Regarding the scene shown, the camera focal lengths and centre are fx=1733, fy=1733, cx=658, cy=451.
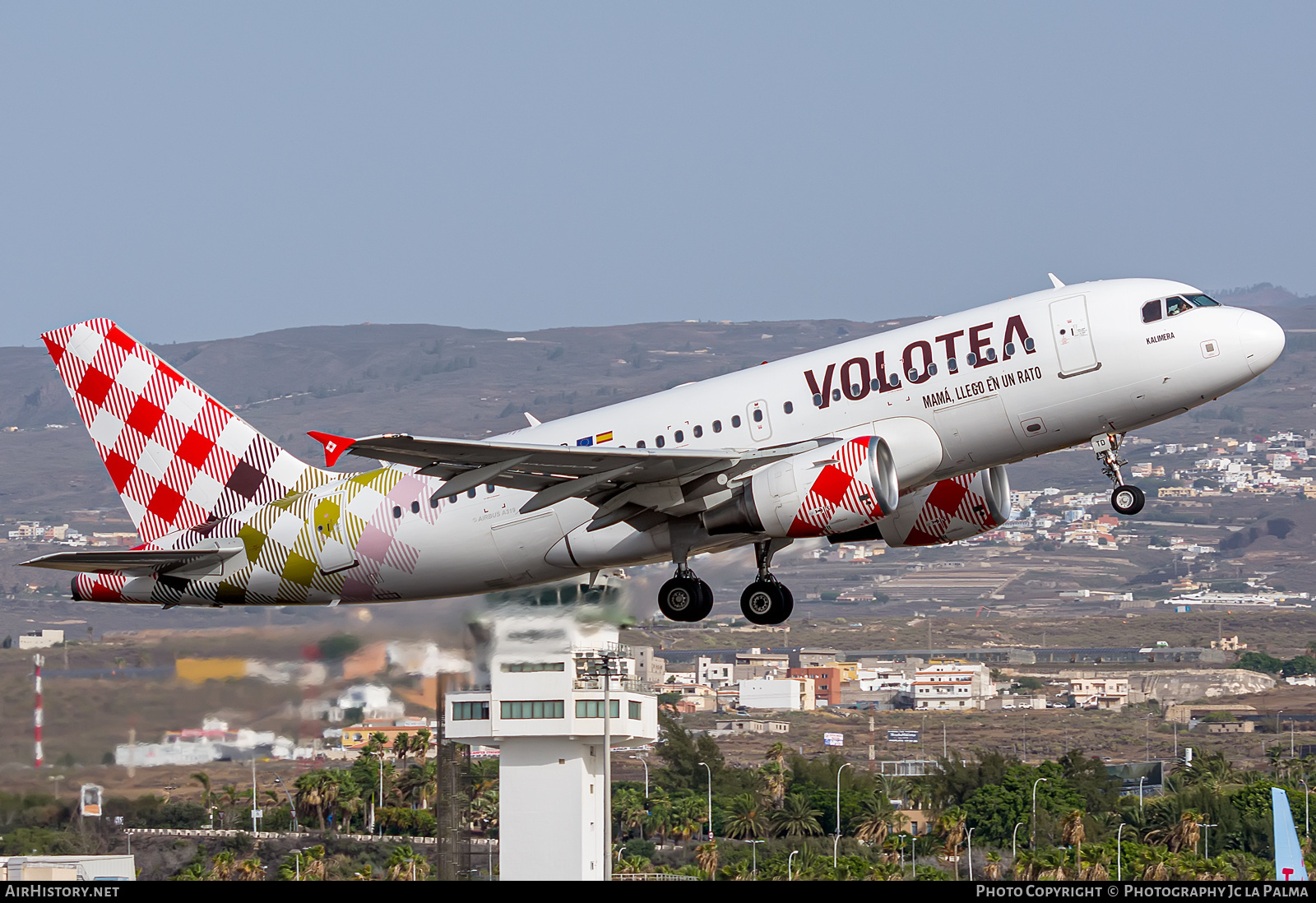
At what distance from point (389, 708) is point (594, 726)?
29023 mm

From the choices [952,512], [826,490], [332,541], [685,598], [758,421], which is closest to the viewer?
[826,490]

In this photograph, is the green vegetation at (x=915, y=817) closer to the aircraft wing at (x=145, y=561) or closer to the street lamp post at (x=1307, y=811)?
the street lamp post at (x=1307, y=811)

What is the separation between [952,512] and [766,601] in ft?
15.7

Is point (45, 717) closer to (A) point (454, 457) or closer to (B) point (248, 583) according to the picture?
(B) point (248, 583)

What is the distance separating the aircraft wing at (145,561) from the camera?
3309cm

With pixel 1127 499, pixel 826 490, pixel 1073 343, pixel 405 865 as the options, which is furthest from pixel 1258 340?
pixel 405 865

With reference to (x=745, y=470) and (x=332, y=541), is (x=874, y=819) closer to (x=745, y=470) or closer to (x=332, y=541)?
(x=332, y=541)

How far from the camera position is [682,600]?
33688 mm

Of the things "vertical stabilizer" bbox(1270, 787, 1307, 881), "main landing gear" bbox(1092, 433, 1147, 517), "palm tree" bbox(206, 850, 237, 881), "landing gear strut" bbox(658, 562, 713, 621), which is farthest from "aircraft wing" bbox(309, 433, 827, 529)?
"palm tree" bbox(206, 850, 237, 881)

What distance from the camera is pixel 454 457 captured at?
29.5 metres

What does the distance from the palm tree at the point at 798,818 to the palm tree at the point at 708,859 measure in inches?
391

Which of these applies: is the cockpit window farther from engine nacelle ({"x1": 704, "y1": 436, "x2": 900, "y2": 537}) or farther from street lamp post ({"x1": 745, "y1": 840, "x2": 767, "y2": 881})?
street lamp post ({"x1": 745, "y1": 840, "x2": 767, "y2": 881})

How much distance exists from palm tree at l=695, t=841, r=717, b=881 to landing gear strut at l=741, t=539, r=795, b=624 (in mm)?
72321
